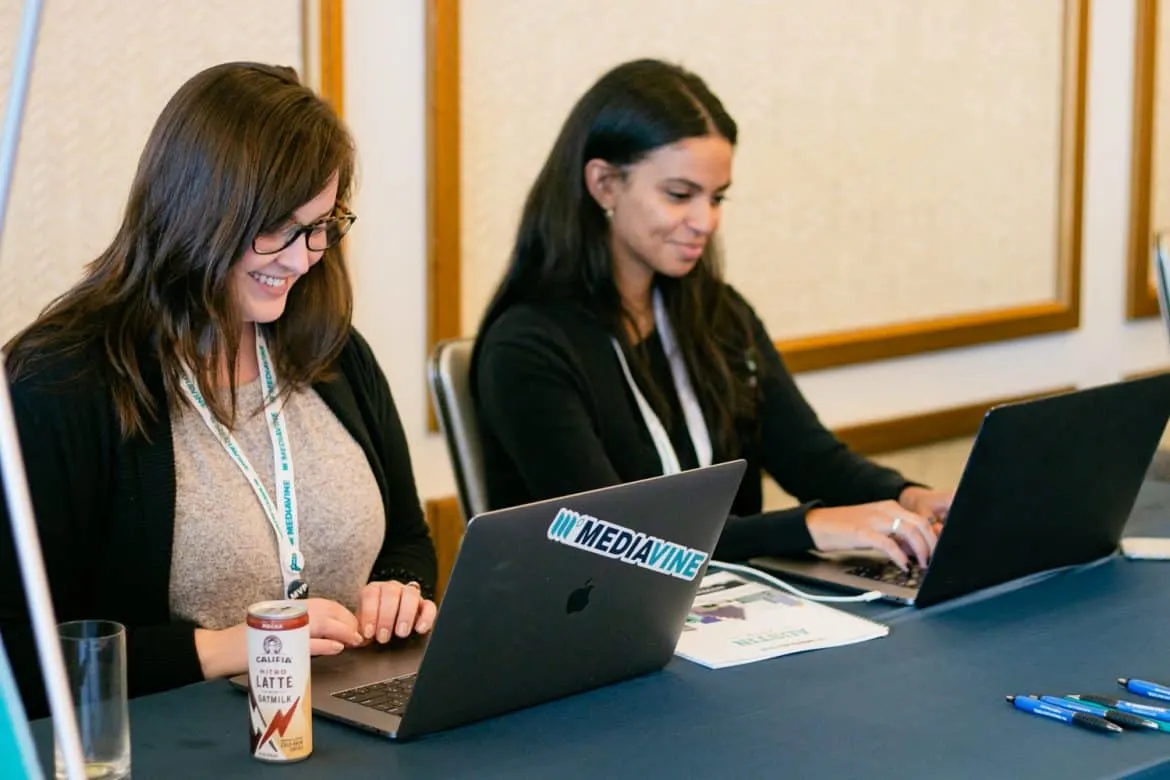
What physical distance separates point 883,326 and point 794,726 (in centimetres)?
230

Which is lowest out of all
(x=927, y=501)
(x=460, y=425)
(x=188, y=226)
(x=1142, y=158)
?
(x=927, y=501)

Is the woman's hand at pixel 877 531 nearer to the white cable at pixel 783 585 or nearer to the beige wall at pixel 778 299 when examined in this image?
the white cable at pixel 783 585

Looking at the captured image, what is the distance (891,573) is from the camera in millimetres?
2057

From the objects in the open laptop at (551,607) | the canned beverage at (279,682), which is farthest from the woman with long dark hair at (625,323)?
the canned beverage at (279,682)

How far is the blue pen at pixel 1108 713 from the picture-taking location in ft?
4.93

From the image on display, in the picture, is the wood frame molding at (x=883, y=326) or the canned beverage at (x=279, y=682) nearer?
the canned beverage at (x=279, y=682)

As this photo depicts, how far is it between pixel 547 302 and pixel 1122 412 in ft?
2.72

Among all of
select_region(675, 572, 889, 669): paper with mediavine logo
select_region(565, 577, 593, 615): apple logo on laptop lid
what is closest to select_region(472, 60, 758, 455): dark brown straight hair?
select_region(675, 572, 889, 669): paper with mediavine logo

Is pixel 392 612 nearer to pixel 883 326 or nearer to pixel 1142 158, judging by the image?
pixel 883 326

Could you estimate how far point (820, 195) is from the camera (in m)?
3.54

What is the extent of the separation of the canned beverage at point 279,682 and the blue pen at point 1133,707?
714 millimetres

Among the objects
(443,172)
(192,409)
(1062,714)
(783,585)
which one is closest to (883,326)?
(443,172)

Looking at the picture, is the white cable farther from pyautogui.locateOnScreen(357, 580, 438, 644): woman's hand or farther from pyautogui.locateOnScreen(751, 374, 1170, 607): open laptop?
pyautogui.locateOnScreen(357, 580, 438, 644): woman's hand

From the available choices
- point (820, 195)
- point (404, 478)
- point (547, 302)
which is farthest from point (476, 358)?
point (820, 195)
